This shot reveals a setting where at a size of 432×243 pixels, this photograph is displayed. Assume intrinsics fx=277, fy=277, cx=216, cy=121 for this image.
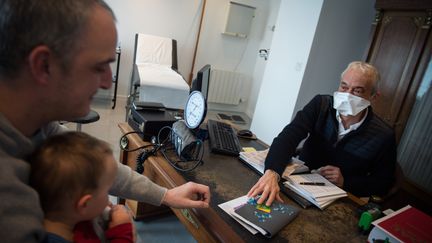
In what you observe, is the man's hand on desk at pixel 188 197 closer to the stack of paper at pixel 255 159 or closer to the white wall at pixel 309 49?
the stack of paper at pixel 255 159

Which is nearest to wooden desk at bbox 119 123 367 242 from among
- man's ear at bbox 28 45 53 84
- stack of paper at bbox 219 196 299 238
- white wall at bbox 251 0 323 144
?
stack of paper at bbox 219 196 299 238

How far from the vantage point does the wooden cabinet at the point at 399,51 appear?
2439mm

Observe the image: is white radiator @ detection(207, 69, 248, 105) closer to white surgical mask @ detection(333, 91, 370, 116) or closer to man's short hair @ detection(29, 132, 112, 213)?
white surgical mask @ detection(333, 91, 370, 116)

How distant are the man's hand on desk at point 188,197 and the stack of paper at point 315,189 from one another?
401 mm

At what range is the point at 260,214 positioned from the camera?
0.94m

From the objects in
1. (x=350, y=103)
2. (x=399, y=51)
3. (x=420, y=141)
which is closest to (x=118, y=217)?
(x=350, y=103)

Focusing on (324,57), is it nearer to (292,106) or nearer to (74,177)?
(292,106)

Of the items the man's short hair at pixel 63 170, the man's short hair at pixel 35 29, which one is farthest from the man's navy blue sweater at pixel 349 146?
the man's short hair at pixel 35 29

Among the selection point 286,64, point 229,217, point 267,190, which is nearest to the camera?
point 229,217

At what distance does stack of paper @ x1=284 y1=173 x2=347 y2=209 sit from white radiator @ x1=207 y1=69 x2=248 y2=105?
3593 millimetres

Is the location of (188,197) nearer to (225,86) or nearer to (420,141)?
(420,141)

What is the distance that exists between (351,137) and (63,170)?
55.4 inches

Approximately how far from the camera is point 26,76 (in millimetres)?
526

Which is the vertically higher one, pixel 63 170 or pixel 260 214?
pixel 63 170
